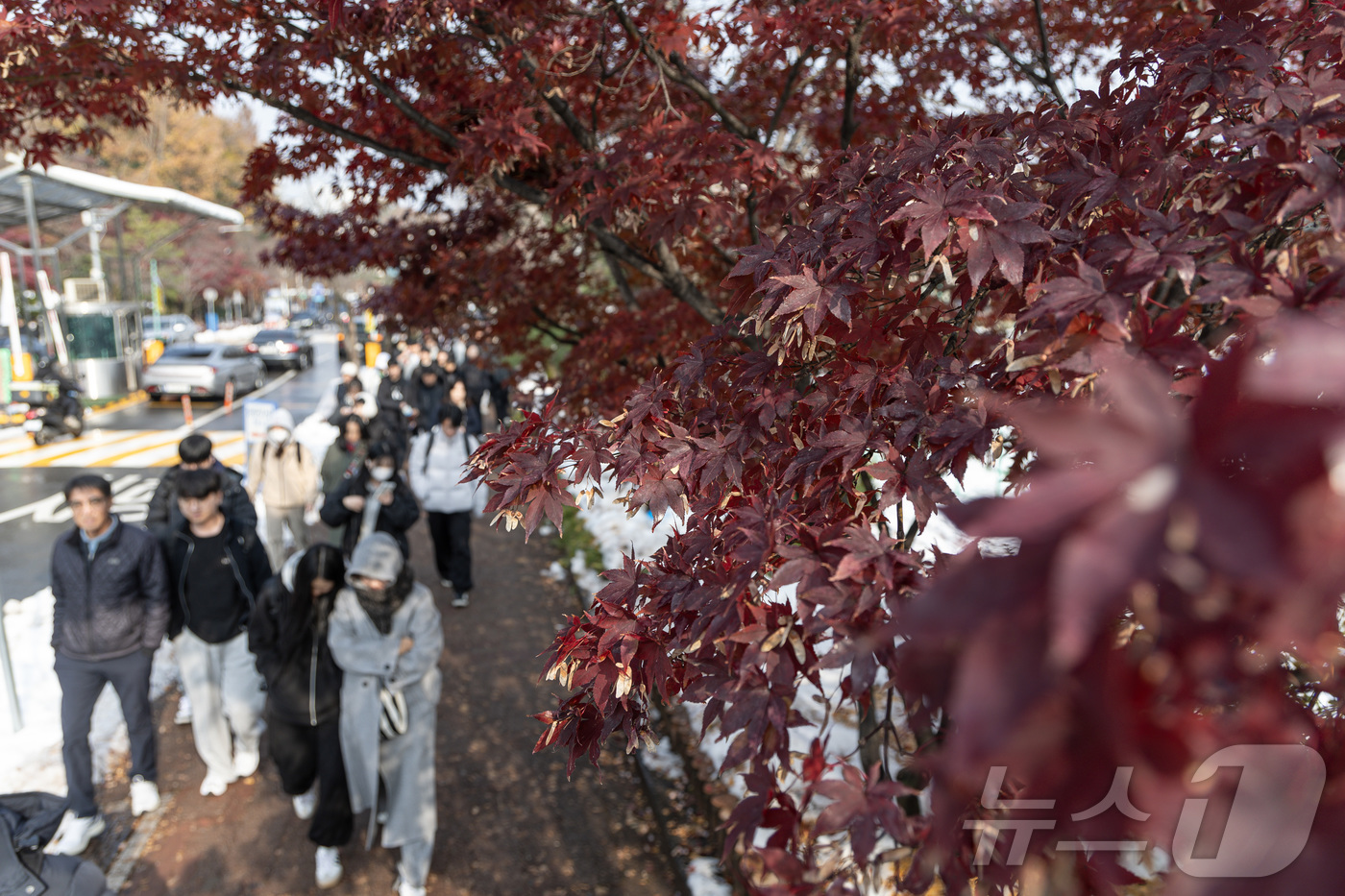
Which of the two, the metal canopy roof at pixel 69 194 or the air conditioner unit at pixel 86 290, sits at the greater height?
the metal canopy roof at pixel 69 194

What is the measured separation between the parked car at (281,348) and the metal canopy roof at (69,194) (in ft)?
26.8

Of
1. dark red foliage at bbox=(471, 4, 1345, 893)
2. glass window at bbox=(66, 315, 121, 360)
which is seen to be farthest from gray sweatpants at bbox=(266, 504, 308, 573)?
glass window at bbox=(66, 315, 121, 360)

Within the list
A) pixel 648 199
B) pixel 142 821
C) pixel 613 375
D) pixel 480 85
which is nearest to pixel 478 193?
pixel 480 85

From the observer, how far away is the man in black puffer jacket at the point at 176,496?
14.6ft

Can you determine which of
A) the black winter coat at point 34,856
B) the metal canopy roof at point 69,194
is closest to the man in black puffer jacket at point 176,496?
the black winter coat at point 34,856

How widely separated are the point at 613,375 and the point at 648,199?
4.01 feet

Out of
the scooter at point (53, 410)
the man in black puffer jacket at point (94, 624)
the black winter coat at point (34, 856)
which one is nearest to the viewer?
the black winter coat at point (34, 856)

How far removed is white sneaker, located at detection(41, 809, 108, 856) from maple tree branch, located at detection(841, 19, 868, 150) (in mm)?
4952

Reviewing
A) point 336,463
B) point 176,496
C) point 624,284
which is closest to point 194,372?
point 336,463

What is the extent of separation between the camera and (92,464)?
11438 mm

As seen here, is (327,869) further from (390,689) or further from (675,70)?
(675,70)

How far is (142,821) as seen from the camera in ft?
13.0

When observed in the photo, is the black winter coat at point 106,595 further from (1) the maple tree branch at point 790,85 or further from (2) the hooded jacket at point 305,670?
(1) the maple tree branch at point 790,85

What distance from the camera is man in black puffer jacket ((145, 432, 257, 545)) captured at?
446cm
